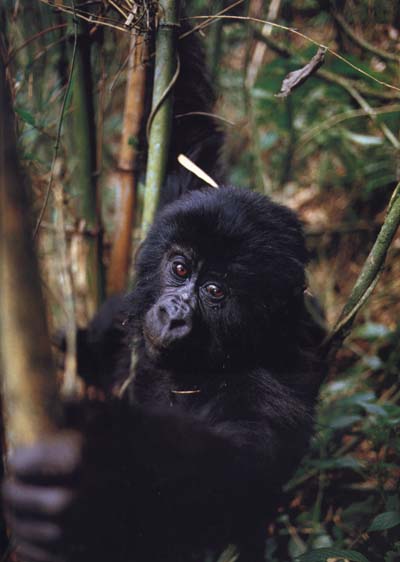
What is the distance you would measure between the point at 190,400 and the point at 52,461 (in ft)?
3.71

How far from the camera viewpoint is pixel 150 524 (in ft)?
5.95

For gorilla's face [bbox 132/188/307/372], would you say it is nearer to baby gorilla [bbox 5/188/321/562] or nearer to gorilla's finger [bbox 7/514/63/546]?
baby gorilla [bbox 5/188/321/562]

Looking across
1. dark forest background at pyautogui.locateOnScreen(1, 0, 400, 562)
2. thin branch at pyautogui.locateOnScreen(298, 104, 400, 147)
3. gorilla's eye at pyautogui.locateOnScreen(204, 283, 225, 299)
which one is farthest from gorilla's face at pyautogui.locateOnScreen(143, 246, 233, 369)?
thin branch at pyautogui.locateOnScreen(298, 104, 400, 147)

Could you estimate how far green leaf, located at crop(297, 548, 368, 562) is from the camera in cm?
212

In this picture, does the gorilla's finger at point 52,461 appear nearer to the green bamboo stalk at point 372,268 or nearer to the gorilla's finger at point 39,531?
the gorilla's finger at point 39,531

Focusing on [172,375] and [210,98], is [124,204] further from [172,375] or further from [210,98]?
[172,375]

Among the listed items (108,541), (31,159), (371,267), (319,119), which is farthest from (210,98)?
(108,541)

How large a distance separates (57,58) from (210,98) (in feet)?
3.34

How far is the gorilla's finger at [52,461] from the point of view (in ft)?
4.59

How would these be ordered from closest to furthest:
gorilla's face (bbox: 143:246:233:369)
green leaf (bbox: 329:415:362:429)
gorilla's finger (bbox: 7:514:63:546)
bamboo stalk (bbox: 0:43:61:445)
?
1. bamboo stalk (bbox: 0:43:61:445)
2. gorilla's finger (bbox: 7:514:63:546)
3. gorilla's face (bbox: 143:246:233:369)
4. green leaf (bbox: 329:415:362:429)

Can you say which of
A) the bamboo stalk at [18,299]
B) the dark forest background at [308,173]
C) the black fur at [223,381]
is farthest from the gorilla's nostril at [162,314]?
the bamboo stalk at [18,299]

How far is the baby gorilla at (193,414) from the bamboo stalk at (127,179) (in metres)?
0.32

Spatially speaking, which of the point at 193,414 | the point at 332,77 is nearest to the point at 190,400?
the point at 193,414

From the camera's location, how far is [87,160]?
3.18m
